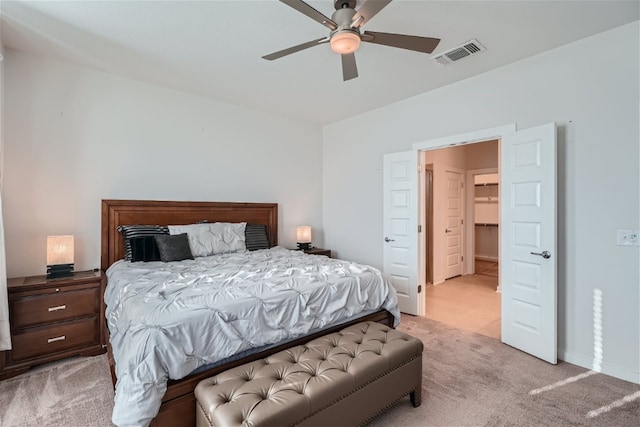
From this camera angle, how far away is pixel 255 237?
4059 mm

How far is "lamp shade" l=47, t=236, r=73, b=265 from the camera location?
2.83 metres

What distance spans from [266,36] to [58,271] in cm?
291

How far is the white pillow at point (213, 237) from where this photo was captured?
11.4 ft

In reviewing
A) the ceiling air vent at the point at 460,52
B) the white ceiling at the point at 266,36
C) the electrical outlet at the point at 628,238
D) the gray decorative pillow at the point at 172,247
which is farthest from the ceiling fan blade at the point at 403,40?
the gray decorative pillow at the point at 172,247

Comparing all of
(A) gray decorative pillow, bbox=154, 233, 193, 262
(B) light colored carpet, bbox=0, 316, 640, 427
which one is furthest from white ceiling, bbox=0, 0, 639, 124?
(B) light colored carpet, bbox=0, 316, 640, 427

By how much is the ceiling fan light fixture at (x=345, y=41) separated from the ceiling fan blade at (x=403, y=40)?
0.22 ft

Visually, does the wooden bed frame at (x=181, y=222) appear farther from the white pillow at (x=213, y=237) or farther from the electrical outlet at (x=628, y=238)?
the electrical outlet at (x=628, y=238)

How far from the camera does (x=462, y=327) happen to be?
11.5 ft

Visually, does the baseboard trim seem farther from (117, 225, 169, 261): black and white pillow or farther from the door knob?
(117, 225, 169, 261): black and white pillow

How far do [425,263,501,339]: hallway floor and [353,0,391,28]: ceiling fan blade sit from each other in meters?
3.27

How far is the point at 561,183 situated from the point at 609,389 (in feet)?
5.55

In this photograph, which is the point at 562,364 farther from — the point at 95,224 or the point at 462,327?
the point at 95,224

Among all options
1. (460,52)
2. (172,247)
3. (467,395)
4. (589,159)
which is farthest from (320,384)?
(460,52)

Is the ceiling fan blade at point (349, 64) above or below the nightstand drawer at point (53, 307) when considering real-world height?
above
